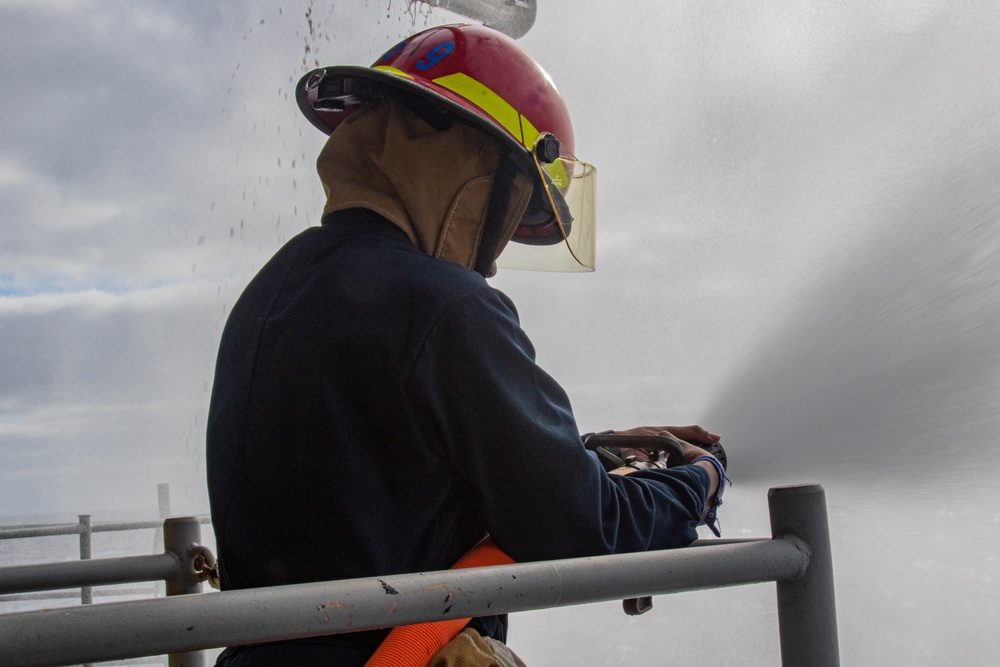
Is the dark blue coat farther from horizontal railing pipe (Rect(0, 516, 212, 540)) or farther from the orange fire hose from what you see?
horizontal railing pipe (Rect(0, 516, 212, 540))

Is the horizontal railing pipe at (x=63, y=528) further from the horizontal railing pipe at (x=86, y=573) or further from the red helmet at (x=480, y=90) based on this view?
the red helmet at (x=480, y=90)

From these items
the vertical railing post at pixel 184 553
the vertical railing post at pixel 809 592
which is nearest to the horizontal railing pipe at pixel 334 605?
the vertical railing post at pixel 809 592

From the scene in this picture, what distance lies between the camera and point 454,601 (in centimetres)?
90

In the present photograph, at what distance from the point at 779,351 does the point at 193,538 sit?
2345mm

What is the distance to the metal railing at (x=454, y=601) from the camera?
2.35ft

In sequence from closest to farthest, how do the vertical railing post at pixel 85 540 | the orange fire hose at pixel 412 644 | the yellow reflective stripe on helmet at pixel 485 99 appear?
the orange fire hose at pixel 412 644
the yellow reflective stripe on helmet at pixel 485 99
the vertical railing post at pixel 85 540

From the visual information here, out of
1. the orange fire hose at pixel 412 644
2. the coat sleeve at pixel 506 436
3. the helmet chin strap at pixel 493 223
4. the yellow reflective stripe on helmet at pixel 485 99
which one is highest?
the yellow reflective stripe on helmet at pixel 485 99

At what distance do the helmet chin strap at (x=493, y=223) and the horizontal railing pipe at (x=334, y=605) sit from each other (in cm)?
78

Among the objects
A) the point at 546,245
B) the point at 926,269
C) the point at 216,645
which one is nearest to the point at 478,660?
the point at 216,645

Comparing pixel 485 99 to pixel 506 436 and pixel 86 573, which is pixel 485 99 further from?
pixel 86 573

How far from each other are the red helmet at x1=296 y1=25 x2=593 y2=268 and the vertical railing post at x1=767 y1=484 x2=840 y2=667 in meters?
0.88

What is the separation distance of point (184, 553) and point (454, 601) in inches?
48.4

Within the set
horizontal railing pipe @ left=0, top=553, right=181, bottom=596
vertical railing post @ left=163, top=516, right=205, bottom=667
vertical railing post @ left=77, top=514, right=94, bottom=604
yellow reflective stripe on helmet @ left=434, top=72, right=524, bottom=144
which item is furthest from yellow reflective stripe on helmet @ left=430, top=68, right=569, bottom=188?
vertical railing post @ left=77, top=514, right=94, bottom=604

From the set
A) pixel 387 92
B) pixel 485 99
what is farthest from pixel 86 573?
pixel 485 99
